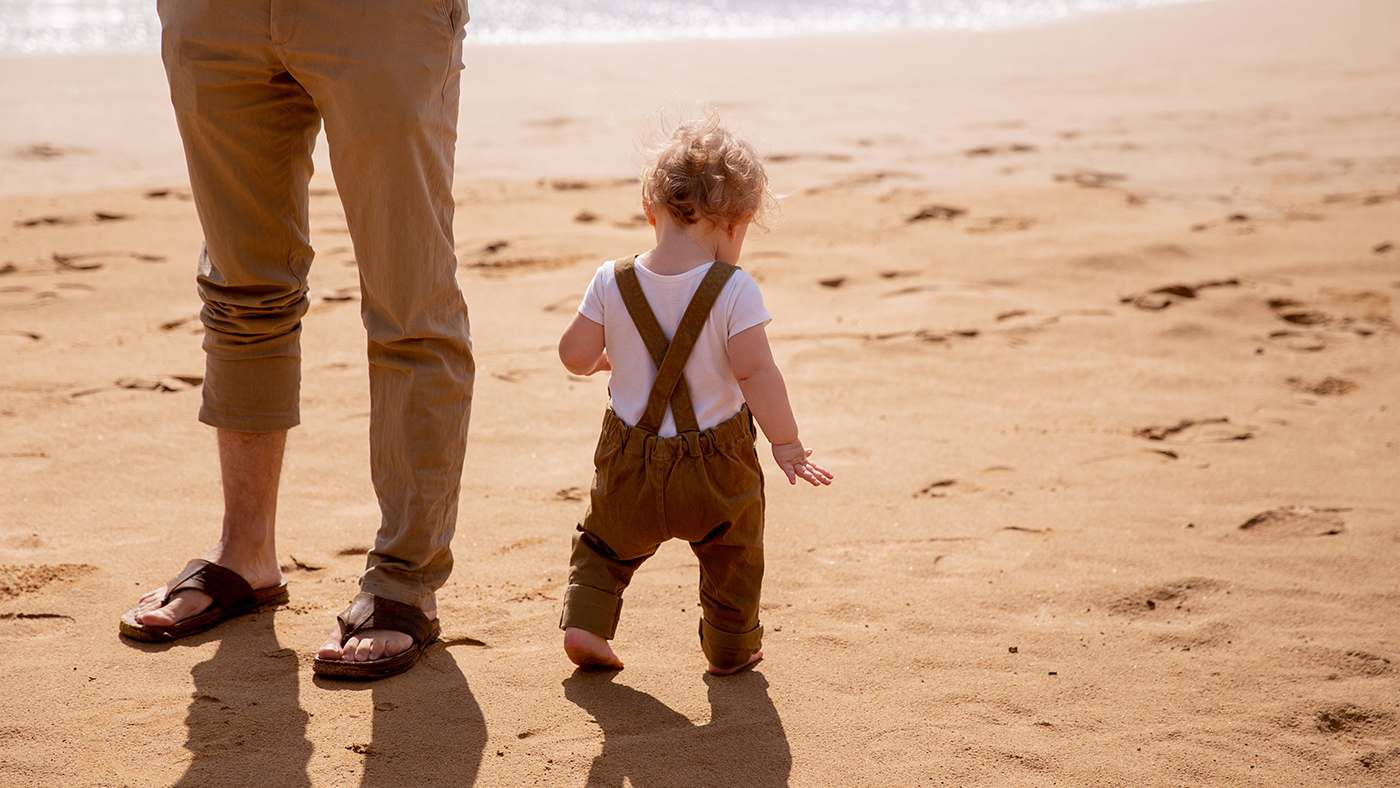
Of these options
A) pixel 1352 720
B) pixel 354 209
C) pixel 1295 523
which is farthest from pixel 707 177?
pixel 1295 523

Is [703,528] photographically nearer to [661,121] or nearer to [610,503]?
[610,503]

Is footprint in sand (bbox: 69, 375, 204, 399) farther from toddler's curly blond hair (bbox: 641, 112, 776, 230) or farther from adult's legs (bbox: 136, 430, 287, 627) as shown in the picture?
toddler's curly blond hair (bbox: 641, 112, 776, 230)

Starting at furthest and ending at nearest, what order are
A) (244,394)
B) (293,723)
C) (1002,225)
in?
(1002,225) < (244,394) < (293,723)

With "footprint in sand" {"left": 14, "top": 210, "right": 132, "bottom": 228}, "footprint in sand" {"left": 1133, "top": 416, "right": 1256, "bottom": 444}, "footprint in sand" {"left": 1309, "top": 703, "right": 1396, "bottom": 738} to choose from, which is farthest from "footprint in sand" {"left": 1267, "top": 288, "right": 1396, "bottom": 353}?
"footprint in sand" {"left": 14, "top": 210, "right": 132, "bottom": 228}

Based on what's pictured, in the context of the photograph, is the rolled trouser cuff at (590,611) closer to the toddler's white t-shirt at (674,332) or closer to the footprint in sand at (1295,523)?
the toddler's white t-shirt at (674,332)

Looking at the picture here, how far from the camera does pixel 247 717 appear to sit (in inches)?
77.0

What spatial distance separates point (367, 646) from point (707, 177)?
101 cm

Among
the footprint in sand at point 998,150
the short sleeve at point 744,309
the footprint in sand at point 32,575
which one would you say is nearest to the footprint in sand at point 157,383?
the footprint in sand at point 32,575

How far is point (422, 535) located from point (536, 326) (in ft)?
6.25

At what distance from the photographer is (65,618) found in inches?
88.1

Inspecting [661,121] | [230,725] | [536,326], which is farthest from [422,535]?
[536,326]

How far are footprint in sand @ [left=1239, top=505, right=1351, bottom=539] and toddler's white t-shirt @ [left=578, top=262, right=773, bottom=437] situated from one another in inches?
56.4

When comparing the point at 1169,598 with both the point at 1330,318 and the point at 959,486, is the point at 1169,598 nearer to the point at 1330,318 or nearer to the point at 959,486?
the point at 959,486

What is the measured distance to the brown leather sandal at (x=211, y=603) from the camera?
217 cm
